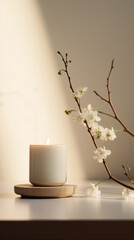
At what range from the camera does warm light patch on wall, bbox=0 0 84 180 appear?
1412 millimetres

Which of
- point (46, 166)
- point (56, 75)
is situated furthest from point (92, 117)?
point (56, 75)

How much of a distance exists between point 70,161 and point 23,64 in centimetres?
38

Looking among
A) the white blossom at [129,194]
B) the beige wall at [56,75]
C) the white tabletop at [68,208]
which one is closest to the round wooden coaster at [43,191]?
the white tabletop at [68,208]

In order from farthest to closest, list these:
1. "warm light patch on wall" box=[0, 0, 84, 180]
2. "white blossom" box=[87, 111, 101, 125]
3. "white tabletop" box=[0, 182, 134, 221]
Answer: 1. "warm light patch on wall" box=[0, 0, 84, 180]
2. "white blossom" box=[87, 111, 101, 125]
3. "white tabletop" box=[0, 182, 134, 221]

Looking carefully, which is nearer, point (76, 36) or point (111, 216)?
point (111, 216)

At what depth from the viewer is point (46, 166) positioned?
0.85 meters

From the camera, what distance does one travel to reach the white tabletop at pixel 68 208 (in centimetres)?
60

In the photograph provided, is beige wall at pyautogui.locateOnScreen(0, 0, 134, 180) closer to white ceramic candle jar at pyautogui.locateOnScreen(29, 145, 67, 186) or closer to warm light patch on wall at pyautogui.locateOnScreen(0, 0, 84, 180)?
warm light patch on wall at pyautogui.locateOnScreen(0, 0, 84, 180)

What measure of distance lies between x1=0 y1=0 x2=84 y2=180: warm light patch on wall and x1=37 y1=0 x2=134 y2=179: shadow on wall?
0.03m

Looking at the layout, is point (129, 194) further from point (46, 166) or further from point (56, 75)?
point (56, 75)

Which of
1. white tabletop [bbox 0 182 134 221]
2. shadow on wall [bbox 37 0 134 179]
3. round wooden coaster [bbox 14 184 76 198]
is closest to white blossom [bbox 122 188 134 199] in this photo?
white tabletop [bbox 0 182 134 221]
